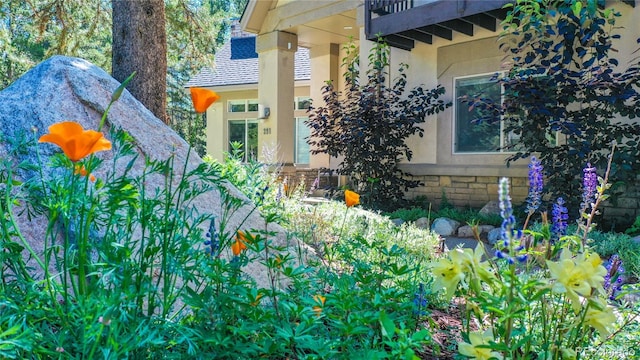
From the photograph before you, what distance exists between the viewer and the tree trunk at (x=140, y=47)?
5617 mm

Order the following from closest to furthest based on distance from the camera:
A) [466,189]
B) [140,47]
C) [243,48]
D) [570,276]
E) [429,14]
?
1. [570,276]
2. [140,47]
3. [429,14]
4. [466,189]
5. [243,48]

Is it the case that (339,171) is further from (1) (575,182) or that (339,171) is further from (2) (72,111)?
(2) (72,111)

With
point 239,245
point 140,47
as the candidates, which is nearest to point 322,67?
point 140,47

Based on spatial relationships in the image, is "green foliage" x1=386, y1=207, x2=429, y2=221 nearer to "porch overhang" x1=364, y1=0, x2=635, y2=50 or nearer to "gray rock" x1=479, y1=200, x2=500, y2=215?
"gray rock" x1=479, y1=200, x2=500, y2=215

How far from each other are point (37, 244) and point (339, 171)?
7.71m

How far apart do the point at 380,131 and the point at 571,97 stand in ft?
10.8

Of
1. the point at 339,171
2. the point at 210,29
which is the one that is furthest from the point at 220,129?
the point at 339,171

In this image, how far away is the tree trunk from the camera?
18.4 feet

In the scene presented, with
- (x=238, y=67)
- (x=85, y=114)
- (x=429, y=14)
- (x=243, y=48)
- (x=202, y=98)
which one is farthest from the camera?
(x=243, y=48)

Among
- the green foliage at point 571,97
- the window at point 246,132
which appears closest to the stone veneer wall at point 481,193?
the green foliage at point 571,97

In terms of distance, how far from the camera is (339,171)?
9.73 m

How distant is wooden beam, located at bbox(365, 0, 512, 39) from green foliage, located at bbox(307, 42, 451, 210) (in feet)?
1.60

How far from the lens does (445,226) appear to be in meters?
7.75

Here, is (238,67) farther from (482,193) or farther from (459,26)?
(482,193)
